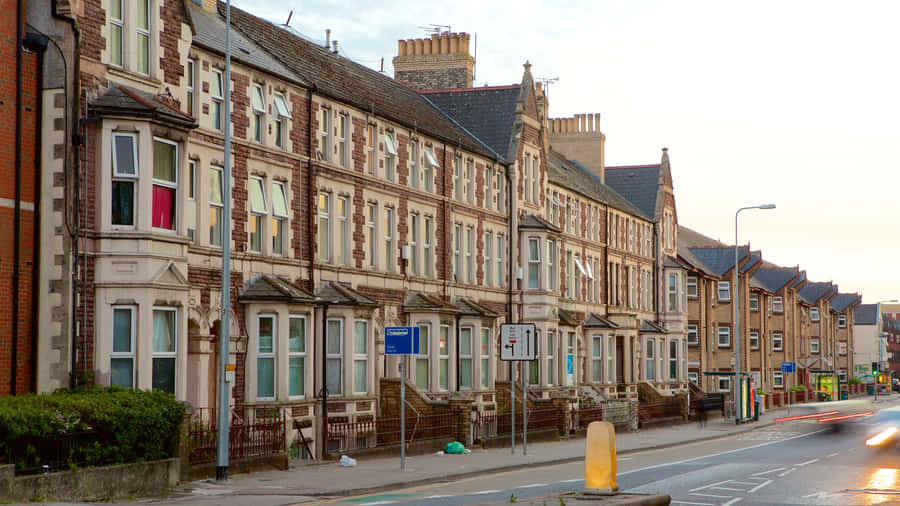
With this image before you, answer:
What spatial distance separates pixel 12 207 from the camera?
21.7 metres

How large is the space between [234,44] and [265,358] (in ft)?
26.6

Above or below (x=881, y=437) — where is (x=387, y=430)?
above

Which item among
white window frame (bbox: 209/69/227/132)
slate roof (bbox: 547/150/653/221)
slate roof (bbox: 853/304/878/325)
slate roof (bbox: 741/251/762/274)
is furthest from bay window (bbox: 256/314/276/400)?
slate roof (bbox: 853/304/878/325)

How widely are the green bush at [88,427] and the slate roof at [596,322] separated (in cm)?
3372

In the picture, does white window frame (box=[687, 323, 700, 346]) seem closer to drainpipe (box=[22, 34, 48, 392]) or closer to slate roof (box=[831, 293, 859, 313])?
drainpipe (box=[22, 34, 48, 392])

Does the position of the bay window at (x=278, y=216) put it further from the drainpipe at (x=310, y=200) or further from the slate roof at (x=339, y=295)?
the slate roof at (x=339, y=295)

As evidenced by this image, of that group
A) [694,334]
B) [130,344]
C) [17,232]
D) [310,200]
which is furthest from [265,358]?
[694,334]

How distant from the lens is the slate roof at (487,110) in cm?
4575

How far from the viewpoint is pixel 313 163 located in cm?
3222

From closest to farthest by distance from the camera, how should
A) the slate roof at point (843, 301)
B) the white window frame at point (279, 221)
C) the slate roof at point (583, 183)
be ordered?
the white window frame at point (279, 221) < the slate roof at point (583, 183) < the slate roof at point (843, 301)

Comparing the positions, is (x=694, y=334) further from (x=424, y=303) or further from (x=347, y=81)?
(x=347, y=81)

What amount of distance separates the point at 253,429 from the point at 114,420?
6370 millimetres

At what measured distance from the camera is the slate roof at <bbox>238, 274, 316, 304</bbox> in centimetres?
2884

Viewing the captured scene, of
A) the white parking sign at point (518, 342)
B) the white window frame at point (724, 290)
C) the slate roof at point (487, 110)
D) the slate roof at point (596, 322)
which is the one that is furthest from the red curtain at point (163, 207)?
the white window frame at point (724, 290)
